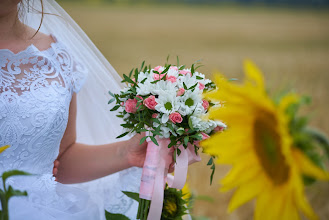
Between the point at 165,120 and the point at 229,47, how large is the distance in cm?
1661

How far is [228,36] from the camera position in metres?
21.2

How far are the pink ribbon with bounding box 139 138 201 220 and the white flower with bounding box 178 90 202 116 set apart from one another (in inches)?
6.8

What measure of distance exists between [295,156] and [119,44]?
631 inches

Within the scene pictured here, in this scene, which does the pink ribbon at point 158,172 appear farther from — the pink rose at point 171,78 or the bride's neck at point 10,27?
the bride's neck at point 10,27

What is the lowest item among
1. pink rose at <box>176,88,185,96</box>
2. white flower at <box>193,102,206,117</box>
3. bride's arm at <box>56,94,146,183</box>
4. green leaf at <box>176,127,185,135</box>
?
bride's arm at <box>56,94,146,183</box>

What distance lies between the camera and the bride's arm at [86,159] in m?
1.70

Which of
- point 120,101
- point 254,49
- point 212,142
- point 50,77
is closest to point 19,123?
point 50,77

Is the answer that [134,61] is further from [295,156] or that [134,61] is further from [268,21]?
[268,21]

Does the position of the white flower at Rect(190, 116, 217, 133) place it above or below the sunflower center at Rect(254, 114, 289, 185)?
above

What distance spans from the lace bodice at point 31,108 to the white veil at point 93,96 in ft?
0.91

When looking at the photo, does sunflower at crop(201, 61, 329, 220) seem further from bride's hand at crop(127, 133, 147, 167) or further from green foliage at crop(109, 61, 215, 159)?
bride's hand at crop(127, 133, 147, 167)

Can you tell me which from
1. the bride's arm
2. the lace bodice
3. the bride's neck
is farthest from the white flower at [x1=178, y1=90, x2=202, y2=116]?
the bride's neck

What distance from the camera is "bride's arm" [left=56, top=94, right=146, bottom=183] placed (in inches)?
67.1

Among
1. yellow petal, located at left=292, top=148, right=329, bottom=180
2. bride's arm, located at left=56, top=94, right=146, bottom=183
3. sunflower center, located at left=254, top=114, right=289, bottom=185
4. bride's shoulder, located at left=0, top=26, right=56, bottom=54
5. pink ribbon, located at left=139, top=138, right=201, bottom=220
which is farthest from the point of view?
bride's arm, located at left=56, top=94, right=146, bottom=183
